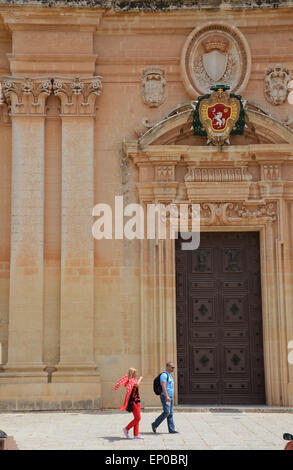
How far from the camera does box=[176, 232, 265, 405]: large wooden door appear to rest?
14211 millimetres

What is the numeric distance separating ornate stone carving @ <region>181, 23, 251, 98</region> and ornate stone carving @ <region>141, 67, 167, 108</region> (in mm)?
523

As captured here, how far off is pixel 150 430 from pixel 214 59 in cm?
853

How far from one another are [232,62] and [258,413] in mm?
7732

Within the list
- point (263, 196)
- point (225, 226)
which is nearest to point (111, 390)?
point (225, 226)

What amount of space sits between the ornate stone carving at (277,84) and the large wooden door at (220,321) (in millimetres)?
3063

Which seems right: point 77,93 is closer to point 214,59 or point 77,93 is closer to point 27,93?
point 27,93

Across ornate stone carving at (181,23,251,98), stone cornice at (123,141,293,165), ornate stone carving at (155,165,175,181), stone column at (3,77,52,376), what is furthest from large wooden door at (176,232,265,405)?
ornate stone carving at (181,23,251,98)

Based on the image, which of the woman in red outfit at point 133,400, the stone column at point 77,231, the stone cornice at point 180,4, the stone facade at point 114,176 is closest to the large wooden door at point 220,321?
the stone facade at point 114,176

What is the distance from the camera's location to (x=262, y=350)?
14.3m

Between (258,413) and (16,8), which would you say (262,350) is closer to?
(258,413)

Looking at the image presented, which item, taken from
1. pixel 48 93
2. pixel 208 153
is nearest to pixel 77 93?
pixel 48 93

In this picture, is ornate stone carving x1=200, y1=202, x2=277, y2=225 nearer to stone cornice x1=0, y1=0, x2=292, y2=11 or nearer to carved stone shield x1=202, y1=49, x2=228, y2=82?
carved stone shield x1=202, y1=49, x2=228, y2=82
